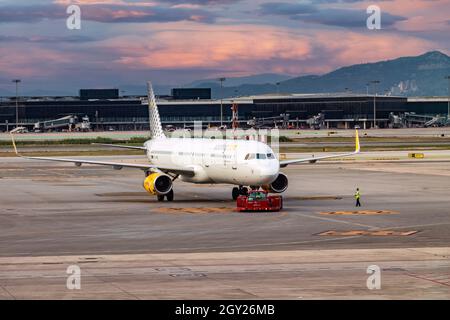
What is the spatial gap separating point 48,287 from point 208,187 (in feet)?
177

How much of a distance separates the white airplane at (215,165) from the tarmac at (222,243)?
189 centimetres

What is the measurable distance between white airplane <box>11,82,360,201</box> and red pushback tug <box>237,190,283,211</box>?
3.70 ft

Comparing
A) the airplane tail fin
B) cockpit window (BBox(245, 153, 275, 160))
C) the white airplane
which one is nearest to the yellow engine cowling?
the white airplane

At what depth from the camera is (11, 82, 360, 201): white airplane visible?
228ft

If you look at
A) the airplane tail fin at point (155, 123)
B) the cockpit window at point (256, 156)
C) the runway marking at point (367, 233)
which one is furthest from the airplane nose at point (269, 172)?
the airplane tail fin at point (155, 123)

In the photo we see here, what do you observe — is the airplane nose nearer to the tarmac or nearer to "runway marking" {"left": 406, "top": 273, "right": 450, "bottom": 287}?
the tarmac

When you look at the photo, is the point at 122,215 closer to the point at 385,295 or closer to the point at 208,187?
the point at 208,187

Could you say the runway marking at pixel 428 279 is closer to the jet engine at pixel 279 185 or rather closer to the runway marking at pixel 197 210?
the runway marking at pixel 197 210

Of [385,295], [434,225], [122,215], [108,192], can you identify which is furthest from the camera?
[108,192]

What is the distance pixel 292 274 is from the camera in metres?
41.8

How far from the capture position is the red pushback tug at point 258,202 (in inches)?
2699

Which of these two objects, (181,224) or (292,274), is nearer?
(292,274)
